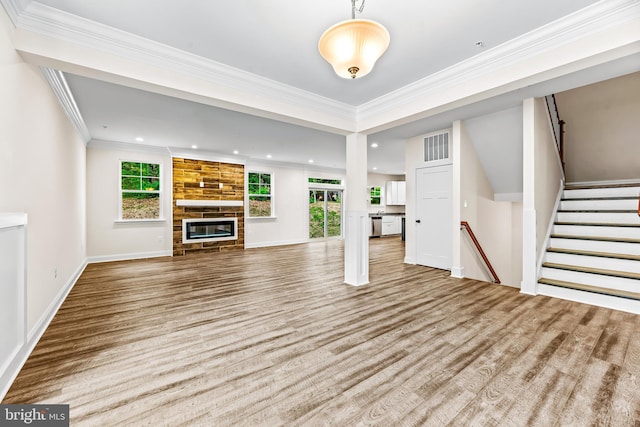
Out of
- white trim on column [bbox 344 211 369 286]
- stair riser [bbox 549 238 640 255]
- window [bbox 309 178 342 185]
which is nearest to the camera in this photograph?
stair riser [bbox 549 238 640 255]

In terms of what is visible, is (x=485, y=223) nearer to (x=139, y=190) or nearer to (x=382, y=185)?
(x=382, y=185)

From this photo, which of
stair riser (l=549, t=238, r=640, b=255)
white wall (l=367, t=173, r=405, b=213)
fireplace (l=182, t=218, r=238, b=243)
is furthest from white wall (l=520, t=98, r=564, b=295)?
white wall (l=367, t=173, r=405, b=213)

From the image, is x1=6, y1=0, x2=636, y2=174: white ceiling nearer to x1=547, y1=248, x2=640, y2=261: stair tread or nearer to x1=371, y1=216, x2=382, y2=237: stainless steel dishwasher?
x1=547, y1=248, x2=640, y2=261: stair tread

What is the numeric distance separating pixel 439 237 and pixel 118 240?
7.24 meters

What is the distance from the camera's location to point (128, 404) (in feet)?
5.73

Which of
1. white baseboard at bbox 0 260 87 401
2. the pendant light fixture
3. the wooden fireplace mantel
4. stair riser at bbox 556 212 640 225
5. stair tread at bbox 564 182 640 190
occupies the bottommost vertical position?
white baseboard at bbox 0 260 87 401

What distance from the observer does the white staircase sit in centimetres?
347

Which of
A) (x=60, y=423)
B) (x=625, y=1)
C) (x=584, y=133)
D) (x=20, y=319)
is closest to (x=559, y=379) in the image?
(x=625, y=1)

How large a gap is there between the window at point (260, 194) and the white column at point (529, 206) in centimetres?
695

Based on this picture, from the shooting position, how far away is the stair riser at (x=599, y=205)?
4439mm

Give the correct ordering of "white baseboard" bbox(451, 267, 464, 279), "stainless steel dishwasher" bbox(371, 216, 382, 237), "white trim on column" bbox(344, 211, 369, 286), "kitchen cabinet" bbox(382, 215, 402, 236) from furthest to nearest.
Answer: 1. "kitchen cabinet" bbox(382, 215, 402, 236)
2. "stainless steel dishwasher" bbox(371, 216, 382, 237)
3. "white baseboard" bbox(451, 267, 464, 279)
4. "white trim on column" bbox(344, 211, 369, 286)

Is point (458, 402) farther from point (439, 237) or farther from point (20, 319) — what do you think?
point (439, 237)

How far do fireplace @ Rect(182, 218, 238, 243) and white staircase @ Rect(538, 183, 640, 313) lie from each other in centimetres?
715

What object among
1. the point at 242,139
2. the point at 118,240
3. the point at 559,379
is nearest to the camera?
→ the point at 559,379
